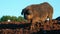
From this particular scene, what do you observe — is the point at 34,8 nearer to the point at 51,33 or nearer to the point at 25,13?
the point at 25,13

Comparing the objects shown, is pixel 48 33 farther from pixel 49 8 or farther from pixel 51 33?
pixel 49 8

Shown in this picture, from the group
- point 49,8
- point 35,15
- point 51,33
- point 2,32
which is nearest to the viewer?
point 51,33

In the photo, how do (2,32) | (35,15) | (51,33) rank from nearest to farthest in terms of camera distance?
(51,33) → (2,32) → (35,15)

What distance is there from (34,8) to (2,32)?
10.8 feet

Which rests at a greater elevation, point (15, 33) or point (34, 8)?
point (34, 8)

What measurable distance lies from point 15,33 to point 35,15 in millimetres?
2781

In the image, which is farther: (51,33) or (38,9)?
(38,9)

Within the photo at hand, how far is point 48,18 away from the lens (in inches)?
807

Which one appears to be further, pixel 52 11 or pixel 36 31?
pixel 52 11

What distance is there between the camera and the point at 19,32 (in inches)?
630

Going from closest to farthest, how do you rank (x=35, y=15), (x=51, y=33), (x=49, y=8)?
1. (x=51, y=33)
2. (x=35, y=15)
3. (x=49, y=8)

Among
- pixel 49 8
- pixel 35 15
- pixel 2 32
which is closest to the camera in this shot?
pixel 2 32

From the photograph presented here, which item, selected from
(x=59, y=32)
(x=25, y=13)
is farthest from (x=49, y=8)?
(x=59, y=32)

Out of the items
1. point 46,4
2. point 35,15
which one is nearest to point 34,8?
point 35,15
